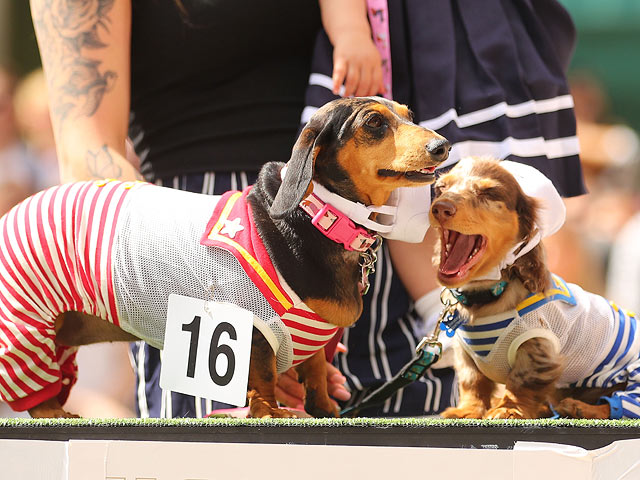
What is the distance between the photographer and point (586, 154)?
5.30m

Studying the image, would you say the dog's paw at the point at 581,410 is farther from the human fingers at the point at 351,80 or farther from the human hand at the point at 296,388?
the human fingers at the point at 351,80

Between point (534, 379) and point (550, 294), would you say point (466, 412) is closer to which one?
point (534, 379)

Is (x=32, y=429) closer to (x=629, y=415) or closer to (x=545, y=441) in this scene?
(x=545, y=441)

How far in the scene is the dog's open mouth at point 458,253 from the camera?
5.12ft

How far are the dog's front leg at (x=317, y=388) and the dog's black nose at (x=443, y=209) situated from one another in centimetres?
32

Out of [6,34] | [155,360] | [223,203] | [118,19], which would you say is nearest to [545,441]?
[223,203]

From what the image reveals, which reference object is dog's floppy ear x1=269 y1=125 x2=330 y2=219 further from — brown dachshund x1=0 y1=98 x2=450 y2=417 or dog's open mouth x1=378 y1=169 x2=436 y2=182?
dog's open mouth x1=378 y1=169 x2=436 y2=182

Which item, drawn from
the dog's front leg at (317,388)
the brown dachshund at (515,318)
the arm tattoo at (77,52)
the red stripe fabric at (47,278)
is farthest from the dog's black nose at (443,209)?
the arm tattoo at (77,52)

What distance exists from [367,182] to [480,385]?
1.50ft

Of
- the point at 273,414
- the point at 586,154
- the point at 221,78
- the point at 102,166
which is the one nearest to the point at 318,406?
the point at 273,414

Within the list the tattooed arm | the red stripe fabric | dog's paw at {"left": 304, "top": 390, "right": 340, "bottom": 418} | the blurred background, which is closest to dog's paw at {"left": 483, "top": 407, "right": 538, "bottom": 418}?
dog's paw at {"left": 304, "top": 390, "right": 340, "bottom": 418}

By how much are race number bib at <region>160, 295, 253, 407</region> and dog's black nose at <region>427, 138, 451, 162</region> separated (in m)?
0.39

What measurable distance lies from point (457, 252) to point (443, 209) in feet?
0.37

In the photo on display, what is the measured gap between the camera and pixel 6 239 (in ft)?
5.09
